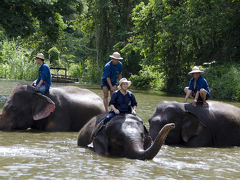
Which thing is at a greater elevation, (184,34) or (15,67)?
(184,34)

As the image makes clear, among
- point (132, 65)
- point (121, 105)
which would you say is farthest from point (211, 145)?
point (132, 65)

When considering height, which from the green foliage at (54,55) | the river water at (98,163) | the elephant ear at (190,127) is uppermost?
the green foliage at (54,55)

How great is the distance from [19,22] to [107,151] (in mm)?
9092

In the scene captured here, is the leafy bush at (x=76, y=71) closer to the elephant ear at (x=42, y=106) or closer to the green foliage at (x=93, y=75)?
the green foliage at (x=93, y=75)

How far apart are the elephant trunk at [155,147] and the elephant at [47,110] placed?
3.89 meters

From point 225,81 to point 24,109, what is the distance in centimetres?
1669

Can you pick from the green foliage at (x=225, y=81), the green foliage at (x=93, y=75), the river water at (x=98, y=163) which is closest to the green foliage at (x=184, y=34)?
the green foliage at (x=225, y=81)

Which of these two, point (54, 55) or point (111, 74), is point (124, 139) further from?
point (54, 55)

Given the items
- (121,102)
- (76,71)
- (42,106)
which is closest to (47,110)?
(42,106)

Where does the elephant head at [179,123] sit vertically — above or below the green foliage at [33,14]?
below

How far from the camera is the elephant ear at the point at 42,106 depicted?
10164 millimetres

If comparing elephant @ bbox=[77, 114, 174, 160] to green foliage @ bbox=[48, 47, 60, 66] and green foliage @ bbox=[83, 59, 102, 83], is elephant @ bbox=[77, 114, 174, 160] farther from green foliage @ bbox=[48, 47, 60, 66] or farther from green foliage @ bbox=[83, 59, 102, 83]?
green foliage @ bbox=[48, 47, 60, 66]

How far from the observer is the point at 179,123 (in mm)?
9266

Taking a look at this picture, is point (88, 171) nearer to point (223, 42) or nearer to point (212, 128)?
point (212, 128)
